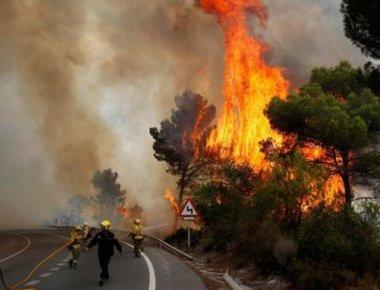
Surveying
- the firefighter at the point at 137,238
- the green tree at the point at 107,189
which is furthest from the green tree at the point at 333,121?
the green tree at the point at 107,189

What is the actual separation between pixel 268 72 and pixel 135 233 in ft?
78.2

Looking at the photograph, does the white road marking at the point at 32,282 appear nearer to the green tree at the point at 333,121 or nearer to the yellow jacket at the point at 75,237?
the yellow jacket at the point at 75,237

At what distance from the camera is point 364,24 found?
20.3 meters

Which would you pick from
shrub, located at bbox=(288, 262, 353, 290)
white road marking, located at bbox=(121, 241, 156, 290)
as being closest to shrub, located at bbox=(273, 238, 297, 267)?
shrub, located at bbox=(288, 262, 353, 290)

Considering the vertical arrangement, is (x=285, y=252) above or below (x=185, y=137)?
below

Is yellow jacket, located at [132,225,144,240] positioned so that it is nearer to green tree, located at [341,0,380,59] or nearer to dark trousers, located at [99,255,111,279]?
dark trousers, located at [99,255,111,279]

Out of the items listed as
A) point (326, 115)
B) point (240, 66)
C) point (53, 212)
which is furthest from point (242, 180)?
point (53, 212)

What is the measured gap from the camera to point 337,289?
1127cm

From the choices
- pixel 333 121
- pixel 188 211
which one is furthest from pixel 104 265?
pixel 333 121

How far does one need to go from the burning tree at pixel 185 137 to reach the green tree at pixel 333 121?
883 inches

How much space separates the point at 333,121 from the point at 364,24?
1220cm

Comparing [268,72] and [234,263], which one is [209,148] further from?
[234,263]

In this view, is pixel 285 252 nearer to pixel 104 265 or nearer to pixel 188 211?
pixel 104 265

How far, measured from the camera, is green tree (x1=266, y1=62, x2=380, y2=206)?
32125mm
